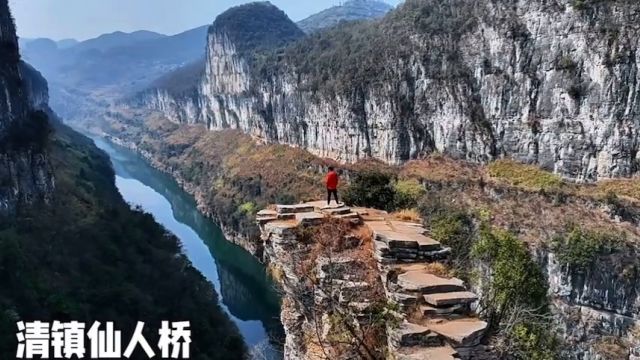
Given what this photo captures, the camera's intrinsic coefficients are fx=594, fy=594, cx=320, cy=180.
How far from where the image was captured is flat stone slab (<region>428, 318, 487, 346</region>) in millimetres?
9016

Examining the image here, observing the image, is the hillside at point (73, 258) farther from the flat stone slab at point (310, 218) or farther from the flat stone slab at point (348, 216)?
the flat stone slab at point (348, 216)

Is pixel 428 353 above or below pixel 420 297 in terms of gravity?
below

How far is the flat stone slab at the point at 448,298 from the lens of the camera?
9570 millimetres

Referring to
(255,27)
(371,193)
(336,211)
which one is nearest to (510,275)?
(371,193)

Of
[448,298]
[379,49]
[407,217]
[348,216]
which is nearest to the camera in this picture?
[448,298]

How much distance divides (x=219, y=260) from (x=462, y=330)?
172 feet

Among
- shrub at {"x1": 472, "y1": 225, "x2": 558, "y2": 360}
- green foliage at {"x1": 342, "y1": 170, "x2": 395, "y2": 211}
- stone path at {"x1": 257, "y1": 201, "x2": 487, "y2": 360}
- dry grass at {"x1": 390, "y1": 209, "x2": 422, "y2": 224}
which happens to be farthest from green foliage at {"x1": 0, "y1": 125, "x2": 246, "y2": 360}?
stone path at {"x1": 257, "y1": 201, "x2": 487, "y2": 360}

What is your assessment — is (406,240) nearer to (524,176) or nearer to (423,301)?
(423,301)

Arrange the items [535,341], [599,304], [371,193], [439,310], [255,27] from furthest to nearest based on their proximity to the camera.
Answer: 1. [255,27]
2. [599,304]
3. [371,193]
4. [535,341]
5. [439,310]

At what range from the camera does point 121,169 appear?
11862 centimetres

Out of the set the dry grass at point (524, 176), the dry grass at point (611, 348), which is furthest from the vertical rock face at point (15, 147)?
the dry grass at point (611, 348)

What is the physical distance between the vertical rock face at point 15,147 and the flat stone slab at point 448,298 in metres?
33.1

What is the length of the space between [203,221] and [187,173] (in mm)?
23892

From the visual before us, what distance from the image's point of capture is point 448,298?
964 centimetres
